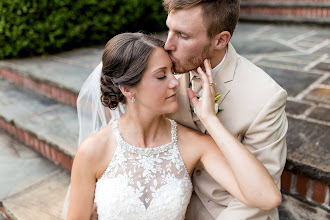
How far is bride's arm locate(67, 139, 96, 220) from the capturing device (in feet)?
6.22

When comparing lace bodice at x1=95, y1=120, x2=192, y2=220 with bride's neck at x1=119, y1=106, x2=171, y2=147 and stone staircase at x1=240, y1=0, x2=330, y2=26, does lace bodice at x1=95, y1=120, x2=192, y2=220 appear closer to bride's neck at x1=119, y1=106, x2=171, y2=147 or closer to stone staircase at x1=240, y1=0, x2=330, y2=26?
bride's neck at x1=119, y1=106, x2=171, y2=147

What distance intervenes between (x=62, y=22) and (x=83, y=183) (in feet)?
11.5

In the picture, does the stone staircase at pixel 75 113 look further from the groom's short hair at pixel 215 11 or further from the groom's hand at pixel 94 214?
the groom's short hair at pixel 215 11

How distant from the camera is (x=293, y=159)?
217 centimetres

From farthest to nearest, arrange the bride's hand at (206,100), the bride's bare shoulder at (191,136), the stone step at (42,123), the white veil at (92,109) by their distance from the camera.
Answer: the stone step at (42,123) → the white veil at (92,109) → the bride's bare shoulder at (191,136) → the bride's hand at (206,100)

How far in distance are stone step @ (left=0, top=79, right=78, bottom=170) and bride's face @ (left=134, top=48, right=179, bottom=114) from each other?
1377mm

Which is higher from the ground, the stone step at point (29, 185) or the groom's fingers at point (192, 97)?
the groom's fingers at point (192, 97)

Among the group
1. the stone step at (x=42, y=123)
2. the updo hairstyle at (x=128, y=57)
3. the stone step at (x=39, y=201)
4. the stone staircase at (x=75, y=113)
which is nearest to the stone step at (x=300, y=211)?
the stone staircase at (x=75, y=113)

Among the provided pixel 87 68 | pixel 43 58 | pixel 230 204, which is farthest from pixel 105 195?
pixel 43 58

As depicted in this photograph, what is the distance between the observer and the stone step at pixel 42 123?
10.3 ft

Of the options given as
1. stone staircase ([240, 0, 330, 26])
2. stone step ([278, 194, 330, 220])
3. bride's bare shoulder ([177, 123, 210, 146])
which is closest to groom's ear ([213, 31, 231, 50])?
bride's bare shoulder ([177, 123, 210, 146])

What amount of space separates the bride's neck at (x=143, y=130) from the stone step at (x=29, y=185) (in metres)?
1.05

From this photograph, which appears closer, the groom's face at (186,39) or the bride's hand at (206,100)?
the bride's hand at (206,100)

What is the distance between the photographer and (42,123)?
11.6 ft
